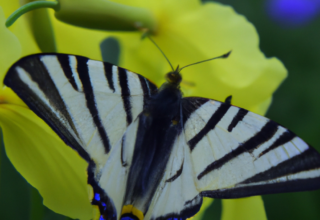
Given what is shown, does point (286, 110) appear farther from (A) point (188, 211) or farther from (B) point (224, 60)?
(A) point (188, 211)

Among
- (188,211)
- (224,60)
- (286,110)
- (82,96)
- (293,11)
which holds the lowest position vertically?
(188,211)

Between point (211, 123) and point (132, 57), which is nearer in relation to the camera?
point (211, 123)

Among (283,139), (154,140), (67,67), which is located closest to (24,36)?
(67,67)

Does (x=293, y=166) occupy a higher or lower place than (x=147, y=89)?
lower

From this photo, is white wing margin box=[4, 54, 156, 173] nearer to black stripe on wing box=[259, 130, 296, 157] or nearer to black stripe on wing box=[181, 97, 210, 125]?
black stripe on wing box=[181, 97, 210, 125]

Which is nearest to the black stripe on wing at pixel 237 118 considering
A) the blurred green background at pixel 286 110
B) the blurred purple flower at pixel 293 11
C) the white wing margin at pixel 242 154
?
the white wing margin at pixel 242 154

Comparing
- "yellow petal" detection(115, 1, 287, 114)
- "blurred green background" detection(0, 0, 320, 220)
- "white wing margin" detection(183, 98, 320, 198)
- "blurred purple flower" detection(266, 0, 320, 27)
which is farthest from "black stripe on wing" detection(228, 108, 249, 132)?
"blurred purple flower" detection(266, 0, 320, 27)

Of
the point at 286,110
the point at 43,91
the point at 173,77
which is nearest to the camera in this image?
the point at 43,91

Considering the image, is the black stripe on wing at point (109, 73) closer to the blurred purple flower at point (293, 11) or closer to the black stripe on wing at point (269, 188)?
the black stripe on wing at point (269, 188)
